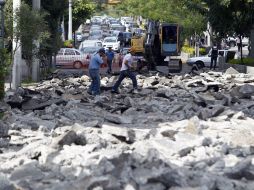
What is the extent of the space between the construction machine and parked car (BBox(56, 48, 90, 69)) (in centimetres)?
618

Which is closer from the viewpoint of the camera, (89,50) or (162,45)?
(162,45)

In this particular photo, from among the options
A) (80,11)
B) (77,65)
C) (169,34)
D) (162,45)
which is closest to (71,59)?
(77,65)

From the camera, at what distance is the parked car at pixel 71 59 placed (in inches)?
1684

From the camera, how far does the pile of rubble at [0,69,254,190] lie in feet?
26.5

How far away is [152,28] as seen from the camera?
123ft

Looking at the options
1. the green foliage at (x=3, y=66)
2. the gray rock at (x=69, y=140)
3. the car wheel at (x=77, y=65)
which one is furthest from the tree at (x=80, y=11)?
the gray rock at (x=69, y=140)

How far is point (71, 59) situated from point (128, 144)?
3234cm

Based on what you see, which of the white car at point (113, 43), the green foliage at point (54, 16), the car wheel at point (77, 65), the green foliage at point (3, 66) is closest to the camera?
the green foliage at point (3, 66)

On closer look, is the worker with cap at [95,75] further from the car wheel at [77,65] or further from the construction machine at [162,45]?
the car wheel at [77,65]

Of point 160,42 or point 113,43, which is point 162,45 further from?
point 113,43

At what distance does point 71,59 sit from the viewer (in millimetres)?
43000

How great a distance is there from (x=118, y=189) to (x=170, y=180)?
1.99ft

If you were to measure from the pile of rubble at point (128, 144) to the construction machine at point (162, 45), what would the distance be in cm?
1718

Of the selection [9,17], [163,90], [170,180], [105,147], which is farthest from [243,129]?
[9,17]
